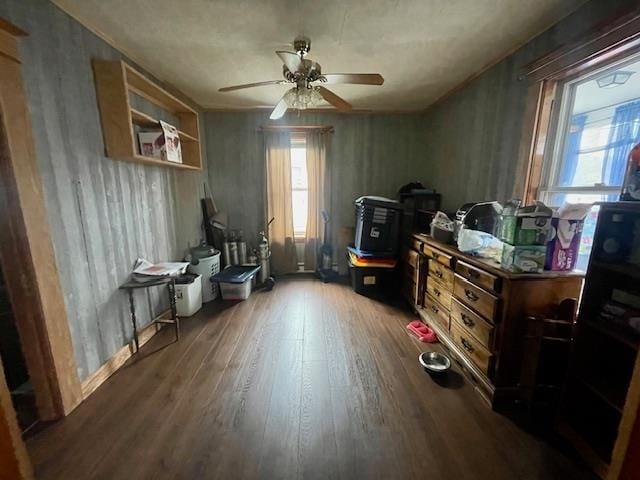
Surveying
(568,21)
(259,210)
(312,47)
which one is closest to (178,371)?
(259,210)

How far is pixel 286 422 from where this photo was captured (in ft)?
4.82

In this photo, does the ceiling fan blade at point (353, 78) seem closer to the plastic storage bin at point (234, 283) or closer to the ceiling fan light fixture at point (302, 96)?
the ceiling fan light fixture at point (302, 96)

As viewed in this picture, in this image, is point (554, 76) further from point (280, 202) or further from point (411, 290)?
point (280, 202)

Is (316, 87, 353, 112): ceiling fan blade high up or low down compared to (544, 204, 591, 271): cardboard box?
up

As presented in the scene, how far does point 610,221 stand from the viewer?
1194 millimetres

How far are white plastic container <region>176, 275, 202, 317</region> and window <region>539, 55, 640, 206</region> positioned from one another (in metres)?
3.14

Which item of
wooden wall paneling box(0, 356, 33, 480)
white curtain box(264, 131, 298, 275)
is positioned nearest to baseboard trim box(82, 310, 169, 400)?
wooden wall paneling box(0, 356, 33, 480)

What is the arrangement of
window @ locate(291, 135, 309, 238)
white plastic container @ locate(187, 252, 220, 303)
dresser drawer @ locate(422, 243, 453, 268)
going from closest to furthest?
dresser drawer @ locate(422, 243, 453, 268) < white plastic container @ locate(187, 252, 220, 303) < window @ locate(291, 135, 309, 238)

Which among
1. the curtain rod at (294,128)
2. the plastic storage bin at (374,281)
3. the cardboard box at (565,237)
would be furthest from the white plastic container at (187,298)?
the cardboard box at (565,237)

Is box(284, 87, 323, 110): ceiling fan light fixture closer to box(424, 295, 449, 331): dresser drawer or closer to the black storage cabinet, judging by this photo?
the black storage cabinet

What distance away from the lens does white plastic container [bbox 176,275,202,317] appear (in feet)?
8.68

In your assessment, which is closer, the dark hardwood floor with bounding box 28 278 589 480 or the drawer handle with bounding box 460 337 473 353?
the dark hardwood floor with bounding box 28 278 589 480

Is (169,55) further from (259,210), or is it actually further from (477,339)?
(477,339)

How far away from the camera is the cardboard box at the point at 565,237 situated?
1422 millimetres
